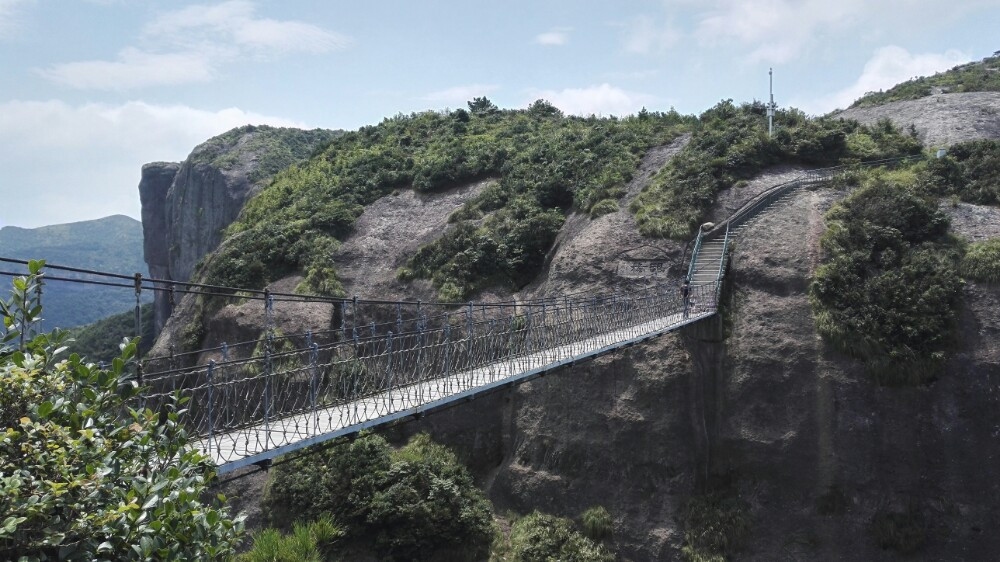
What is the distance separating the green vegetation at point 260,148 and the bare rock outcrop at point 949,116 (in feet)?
96.3

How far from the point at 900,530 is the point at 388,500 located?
10.8 meters

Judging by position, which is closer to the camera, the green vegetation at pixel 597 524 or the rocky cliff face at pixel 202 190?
the green vegetation at pixel 597 524

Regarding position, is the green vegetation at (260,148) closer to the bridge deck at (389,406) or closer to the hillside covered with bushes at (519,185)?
the hillside covered with bushes at (519,185)

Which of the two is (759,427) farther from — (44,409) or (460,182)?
(460,182)

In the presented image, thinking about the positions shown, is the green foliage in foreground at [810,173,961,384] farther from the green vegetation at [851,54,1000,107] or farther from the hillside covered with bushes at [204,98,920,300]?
the green vegetation at [851,54,1000,107]

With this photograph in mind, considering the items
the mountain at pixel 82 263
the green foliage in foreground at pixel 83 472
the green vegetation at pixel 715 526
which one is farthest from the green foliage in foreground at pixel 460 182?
the mountain at pixel 82 263

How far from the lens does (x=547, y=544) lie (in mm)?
17172

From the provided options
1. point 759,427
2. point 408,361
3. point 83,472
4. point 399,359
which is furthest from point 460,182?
point 83,472

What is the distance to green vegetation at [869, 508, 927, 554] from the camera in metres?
15.2

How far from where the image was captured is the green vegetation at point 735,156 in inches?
924

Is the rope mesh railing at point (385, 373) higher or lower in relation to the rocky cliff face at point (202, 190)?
lower

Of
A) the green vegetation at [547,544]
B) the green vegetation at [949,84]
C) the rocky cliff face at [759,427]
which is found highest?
the green vegetation at [949,84]

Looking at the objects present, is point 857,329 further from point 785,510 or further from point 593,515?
point 593,515

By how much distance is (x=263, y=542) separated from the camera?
15.2m
